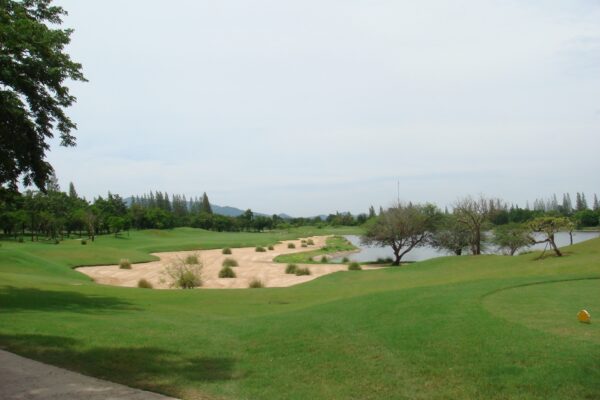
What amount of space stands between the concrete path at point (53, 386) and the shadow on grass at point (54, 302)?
24.1ft

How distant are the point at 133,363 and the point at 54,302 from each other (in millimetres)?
10350

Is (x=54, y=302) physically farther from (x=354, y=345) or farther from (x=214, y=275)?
(x=214, y=275)

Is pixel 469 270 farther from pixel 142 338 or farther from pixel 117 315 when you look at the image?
pixel 142 338

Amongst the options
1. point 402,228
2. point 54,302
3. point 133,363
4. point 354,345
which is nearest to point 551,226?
point 354,345

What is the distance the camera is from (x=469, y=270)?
1187 inches

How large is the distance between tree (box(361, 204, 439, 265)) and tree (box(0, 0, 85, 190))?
3687 cm

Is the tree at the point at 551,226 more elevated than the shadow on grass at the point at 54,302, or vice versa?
the tree at the point at 551,226

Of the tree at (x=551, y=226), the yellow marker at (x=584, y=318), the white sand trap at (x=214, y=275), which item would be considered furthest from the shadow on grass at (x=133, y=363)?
the white sand trap at (x=214, y=275)

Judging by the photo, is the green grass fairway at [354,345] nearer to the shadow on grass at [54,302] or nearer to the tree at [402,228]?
the shadow on grass at [54,302]

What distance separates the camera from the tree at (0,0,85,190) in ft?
50.2

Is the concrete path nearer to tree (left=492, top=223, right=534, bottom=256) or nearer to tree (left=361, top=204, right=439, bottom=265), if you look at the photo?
tree (left=361, top=204, right=439, bottom=265)

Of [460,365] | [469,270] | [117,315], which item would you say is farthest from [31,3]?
[469,270]

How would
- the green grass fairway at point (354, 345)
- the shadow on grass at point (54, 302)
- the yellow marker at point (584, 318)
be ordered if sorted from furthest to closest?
the shadow on grass at point (54, 302), the yellow marker at point (584, 318), the green grass fairway at point (354, 345)

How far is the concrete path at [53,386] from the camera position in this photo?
6.51 metres
